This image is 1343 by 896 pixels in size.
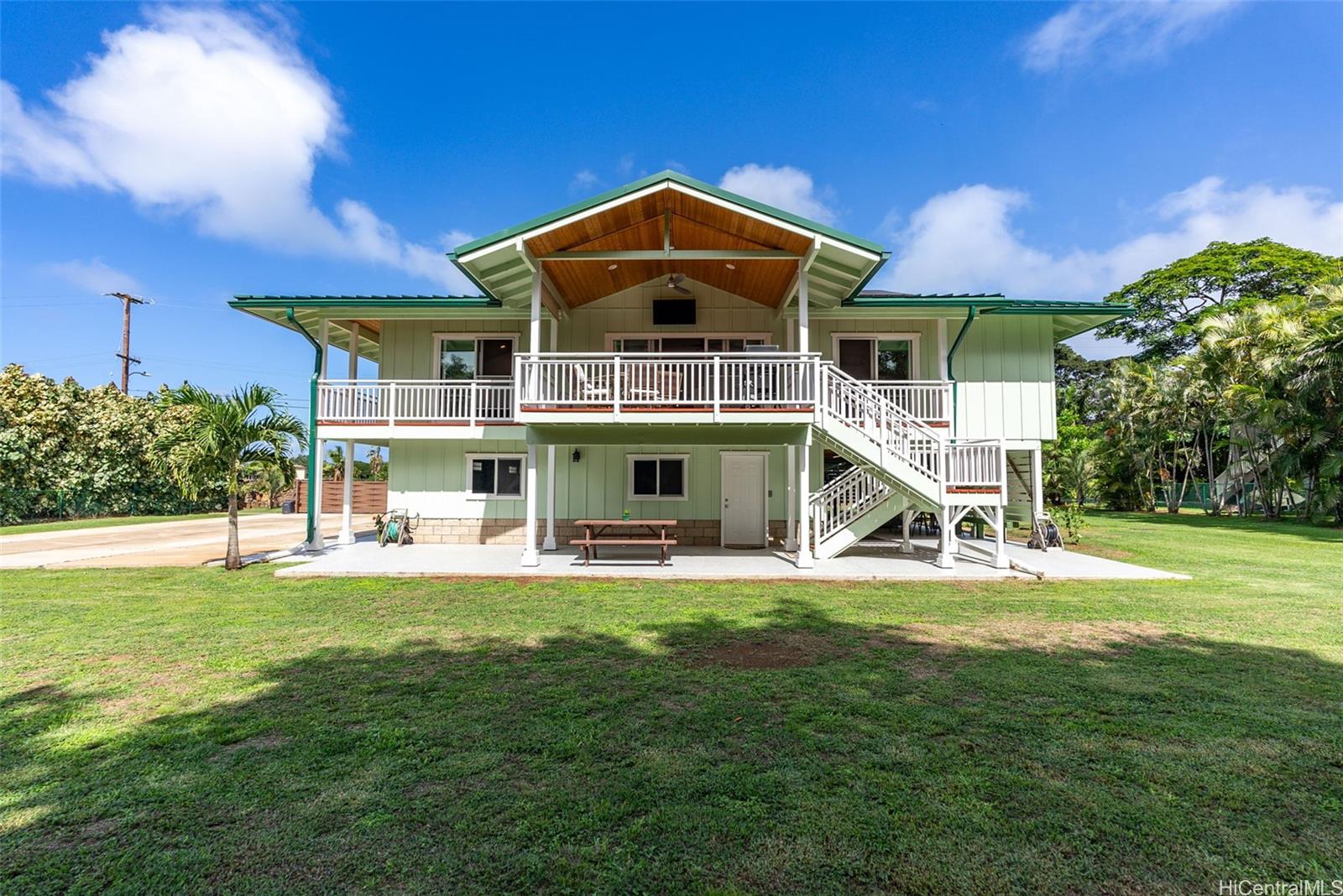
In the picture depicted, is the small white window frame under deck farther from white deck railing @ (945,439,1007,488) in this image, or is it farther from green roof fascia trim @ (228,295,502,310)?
white deck railing @ (945,439,1007,488)

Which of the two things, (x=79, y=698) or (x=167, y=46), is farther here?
(x=167, y=46)

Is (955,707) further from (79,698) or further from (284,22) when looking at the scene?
(284,22)

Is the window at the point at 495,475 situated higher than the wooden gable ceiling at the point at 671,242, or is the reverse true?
the wooden gable ceiling at the point at 671,242

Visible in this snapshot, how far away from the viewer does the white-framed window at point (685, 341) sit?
14.0 meters

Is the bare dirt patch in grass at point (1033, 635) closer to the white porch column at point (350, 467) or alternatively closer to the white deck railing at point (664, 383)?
the white deck railing at point (664, 383)

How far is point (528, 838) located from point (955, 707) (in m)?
3.08

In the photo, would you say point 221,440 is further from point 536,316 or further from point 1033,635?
point 1033,635

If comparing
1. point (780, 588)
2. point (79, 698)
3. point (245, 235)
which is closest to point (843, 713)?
point (780, 588)

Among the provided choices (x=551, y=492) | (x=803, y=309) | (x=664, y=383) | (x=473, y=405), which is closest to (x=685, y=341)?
(x=664, y=383)

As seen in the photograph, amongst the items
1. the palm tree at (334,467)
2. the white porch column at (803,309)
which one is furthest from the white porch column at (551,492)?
the palm tree at (334,467)

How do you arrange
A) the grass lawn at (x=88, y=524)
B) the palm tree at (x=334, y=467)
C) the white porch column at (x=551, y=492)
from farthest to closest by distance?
the palm tree at (x=334, y=467) → the grass lawn at (x=88, y=524) → the white porch column at (x=551, y=492)

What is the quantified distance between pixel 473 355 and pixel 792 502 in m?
8.47

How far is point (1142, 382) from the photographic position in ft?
92.6

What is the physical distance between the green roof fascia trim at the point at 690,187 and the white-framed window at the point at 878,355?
3.93 metres
